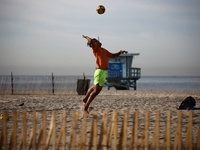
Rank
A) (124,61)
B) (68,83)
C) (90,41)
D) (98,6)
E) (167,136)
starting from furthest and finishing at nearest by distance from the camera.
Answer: (124,61), (68,83), (98,6), (90,41), (167,136)

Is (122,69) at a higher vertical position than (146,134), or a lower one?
higher

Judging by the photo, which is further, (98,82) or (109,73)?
(109,73)

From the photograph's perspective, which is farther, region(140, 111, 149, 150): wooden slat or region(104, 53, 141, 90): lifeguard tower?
region(104, 53, 141, 90): lifeguard tower

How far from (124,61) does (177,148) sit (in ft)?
73.5

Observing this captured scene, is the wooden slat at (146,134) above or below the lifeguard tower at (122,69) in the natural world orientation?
below

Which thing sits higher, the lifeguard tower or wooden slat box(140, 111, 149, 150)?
Answer: the lifeguard tower

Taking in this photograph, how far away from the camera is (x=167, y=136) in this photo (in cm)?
270

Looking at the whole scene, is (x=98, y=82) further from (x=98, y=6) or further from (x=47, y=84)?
(x=47, y=84)

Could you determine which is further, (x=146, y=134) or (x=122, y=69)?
(x=122, y=69)

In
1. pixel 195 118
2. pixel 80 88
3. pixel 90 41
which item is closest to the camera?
pixel 90 41

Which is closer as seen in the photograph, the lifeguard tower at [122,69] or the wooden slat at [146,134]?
the wooden slat at [146,134]

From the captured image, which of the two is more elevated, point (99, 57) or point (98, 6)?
point (98, 6)

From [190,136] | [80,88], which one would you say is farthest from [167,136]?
[80,88]

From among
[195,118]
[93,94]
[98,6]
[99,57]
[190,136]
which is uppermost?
[98,6]
